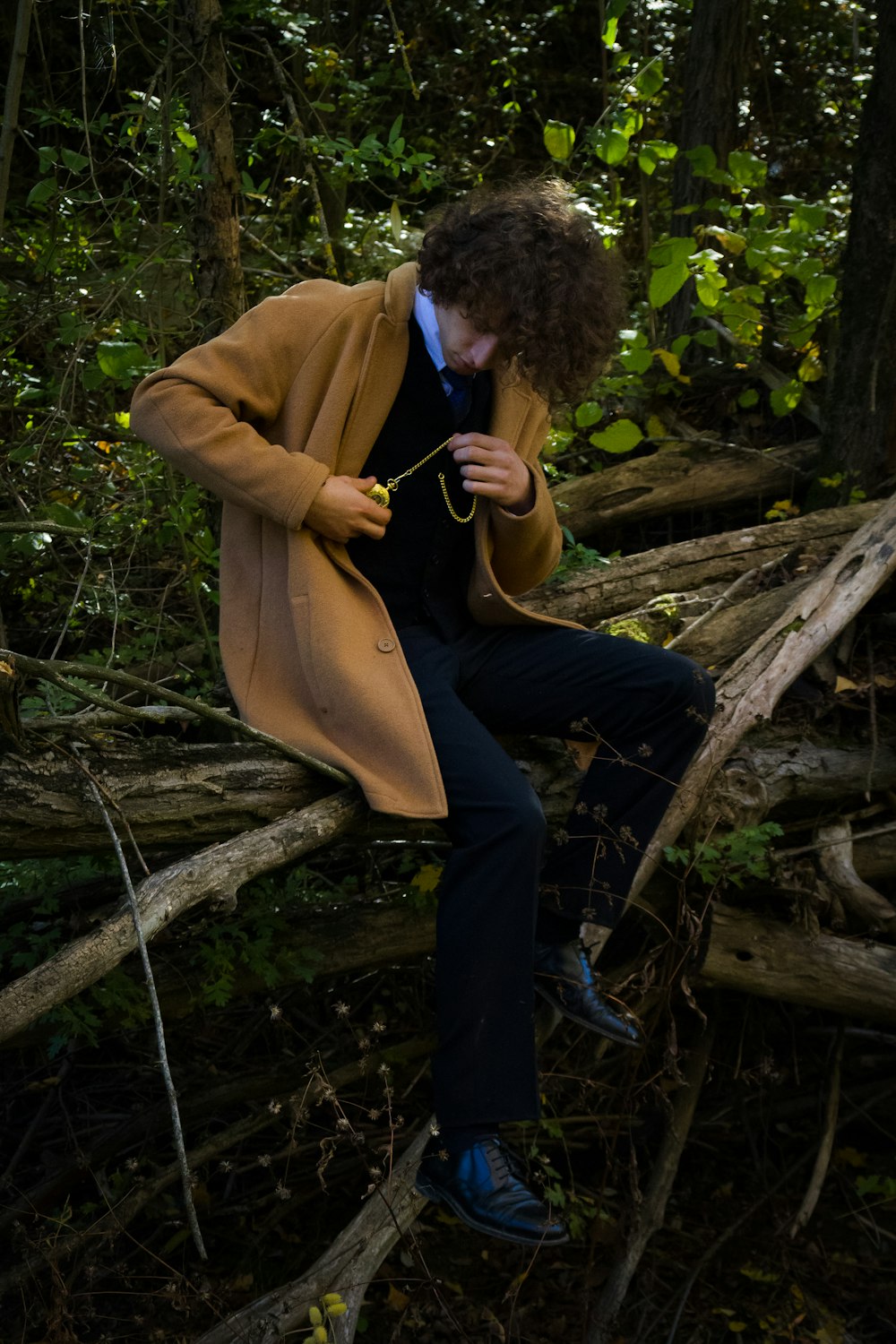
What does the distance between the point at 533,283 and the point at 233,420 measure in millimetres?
735

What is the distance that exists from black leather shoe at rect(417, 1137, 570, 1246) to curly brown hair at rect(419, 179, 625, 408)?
1.66 meters

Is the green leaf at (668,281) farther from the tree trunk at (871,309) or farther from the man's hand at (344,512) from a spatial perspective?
the man's hand at (344,512)

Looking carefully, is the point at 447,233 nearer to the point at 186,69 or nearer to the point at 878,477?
the point at 186,69

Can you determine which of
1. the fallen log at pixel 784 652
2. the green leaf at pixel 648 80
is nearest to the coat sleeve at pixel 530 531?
the fallen log at pixel 784 652

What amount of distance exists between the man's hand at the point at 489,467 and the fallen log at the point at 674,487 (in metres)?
2.17

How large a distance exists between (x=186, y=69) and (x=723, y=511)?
283 centimetres

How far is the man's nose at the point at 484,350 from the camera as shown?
8.51 ft

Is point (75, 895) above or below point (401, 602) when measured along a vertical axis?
below

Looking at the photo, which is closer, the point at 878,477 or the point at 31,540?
the point at 31,540

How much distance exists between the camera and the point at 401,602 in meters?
2.91

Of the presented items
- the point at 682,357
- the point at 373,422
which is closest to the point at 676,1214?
the point at 373,422

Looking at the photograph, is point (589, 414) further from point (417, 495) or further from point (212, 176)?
point (417, 495)

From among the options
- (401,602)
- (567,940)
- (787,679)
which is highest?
(401,602)

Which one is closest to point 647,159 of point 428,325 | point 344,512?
point 428,325
